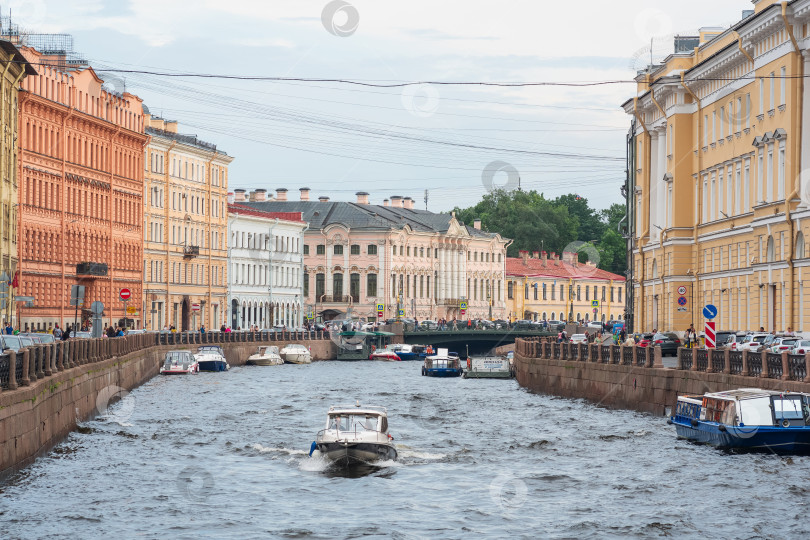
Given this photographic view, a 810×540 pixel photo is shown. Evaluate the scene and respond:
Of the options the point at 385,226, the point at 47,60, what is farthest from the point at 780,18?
the point at 385,226

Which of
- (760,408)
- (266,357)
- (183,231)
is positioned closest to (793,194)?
(760,408)

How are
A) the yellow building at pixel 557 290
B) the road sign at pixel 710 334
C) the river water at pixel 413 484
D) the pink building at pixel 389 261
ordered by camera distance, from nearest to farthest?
the river water at pixel 413 484 → the road sign at pixel 710 334 → the pink building at pixel 389 261 → the yellow building at pixel 557 290

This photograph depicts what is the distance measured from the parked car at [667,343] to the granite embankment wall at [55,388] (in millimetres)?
21925

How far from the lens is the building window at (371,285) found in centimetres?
14850

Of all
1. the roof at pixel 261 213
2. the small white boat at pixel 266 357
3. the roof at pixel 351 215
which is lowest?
the small white boat at pixel 266 357

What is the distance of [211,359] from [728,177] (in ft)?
97.4

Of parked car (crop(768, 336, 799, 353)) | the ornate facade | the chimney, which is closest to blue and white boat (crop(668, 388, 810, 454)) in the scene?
parked car (crop(768, 336, 799, 353))

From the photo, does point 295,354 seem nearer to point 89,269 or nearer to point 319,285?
point 89,269

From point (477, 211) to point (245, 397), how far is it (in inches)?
5168

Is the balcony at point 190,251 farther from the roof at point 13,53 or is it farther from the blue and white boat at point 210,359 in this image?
the roof at point 13,53

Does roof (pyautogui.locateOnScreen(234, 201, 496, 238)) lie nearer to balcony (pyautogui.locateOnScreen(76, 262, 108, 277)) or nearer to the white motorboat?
balcony (pyautogui.locateOnScreen(76, 262, 108, 277))

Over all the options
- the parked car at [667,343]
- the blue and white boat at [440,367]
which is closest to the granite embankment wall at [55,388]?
the parked car at [667,343]

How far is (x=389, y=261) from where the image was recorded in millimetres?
148250

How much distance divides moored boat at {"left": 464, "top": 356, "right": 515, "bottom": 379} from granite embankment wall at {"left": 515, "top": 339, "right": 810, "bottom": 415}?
13961mm
